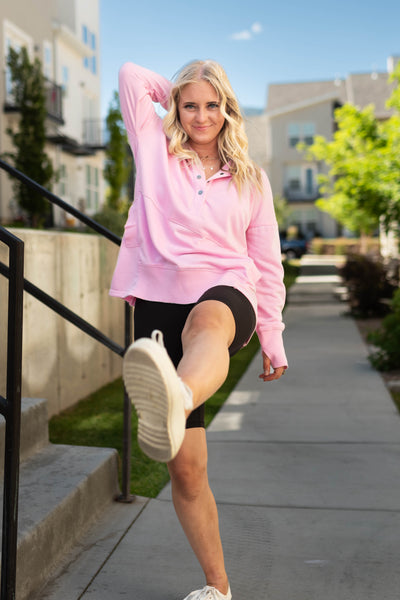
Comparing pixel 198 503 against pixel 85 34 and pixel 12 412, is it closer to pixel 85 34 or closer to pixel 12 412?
pixel 12 412

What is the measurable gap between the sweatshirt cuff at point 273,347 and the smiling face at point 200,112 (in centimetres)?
72

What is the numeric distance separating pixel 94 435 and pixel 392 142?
24.4ft

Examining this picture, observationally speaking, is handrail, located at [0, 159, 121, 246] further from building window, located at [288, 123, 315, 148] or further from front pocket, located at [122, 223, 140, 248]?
building window, located at [288, 123, 315, 148]

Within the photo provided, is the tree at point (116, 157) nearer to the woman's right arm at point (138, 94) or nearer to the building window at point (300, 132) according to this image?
the woman's right arm at point (138, 94)

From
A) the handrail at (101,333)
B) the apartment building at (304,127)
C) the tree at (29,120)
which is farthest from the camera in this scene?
the apartment building at (304,127)

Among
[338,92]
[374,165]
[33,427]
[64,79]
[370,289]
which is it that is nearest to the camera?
[33,427]

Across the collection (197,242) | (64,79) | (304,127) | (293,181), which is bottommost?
(197,242)

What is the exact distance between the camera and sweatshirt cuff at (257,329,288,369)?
8.08ft

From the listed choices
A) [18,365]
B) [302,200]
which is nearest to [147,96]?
[18,365]

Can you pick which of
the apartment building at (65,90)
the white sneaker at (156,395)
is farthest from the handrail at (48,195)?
the apartment building at (65,90)

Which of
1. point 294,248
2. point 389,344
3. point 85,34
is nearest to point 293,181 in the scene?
point 294,248

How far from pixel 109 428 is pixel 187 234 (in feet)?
9.84

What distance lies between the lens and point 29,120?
18156 millimetres

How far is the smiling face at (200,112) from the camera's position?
2344mm
